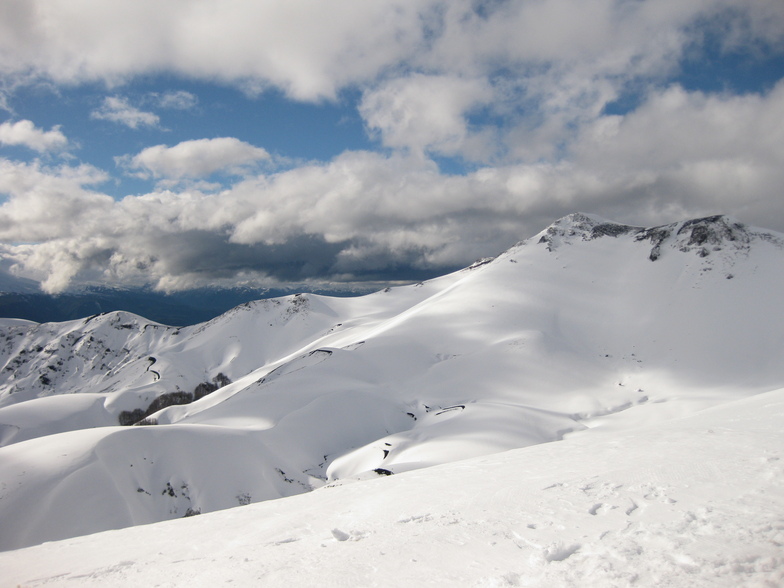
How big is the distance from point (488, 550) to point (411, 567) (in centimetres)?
140

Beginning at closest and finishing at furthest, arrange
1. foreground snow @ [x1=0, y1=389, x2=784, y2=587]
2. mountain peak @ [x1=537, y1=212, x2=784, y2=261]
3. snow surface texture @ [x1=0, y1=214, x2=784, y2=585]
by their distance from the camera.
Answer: foreground snow @ [x1=0, y1=389, x2=784, y2=587], snow surface texture @ [x1=0, y1=214, x2=784, y2=585], mountain peak @ [x1=537, y1=212, x2=784, y2=261]

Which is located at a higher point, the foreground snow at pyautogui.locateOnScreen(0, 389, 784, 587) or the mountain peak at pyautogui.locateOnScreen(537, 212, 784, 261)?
the mountain peak at pyautogui.locateOnScreen(537, 212, 784, 261)

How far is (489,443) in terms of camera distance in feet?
117

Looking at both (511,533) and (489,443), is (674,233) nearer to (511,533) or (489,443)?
(489,443)

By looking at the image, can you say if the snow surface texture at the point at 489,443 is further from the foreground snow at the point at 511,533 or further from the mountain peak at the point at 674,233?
the mountain peak at the point at 674,233

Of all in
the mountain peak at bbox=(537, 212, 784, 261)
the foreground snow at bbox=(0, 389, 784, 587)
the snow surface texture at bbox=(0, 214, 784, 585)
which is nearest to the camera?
the foreground snow at bbox=(0, 389, 784, 587)

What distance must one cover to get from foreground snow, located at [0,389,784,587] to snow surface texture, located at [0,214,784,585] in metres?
0.06

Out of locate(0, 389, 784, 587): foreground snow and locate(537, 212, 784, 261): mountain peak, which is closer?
locate(0, 389, 784, 587): foreground snow

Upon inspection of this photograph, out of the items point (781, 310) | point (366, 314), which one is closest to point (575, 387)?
point (781, 310)

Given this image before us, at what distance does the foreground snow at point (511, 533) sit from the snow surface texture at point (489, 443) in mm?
62

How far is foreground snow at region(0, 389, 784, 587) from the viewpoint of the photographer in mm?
6203

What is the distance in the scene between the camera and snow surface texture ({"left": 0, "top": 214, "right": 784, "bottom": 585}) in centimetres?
725

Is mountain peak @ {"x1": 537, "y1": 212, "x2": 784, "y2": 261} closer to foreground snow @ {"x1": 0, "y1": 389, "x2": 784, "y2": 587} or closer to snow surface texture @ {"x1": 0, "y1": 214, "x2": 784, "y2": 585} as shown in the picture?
snow surface texture @ {"x1": 0, "y1": 214, "x2": 784, "y2": 585}

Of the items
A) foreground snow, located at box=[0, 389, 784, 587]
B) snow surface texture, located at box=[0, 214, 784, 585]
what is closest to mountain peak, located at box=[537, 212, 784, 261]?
snow surface texture, located at box=[0, 214, 784, 585]
